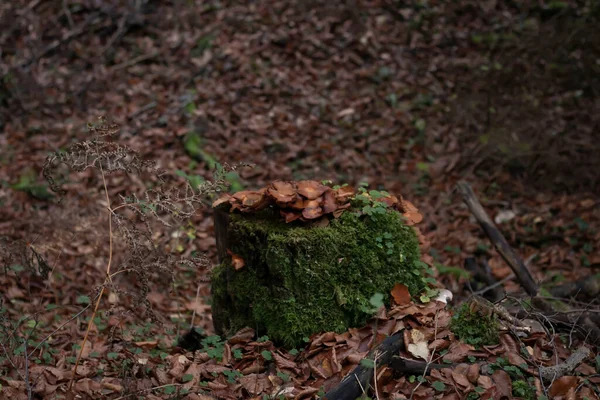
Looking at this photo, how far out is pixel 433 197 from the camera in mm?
7328

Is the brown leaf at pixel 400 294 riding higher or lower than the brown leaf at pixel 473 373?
higher

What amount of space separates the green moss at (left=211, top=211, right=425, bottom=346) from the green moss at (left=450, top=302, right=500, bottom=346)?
14.4 inches

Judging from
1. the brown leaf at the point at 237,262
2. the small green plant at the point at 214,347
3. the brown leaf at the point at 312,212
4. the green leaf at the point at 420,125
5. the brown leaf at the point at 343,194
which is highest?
the brown leaf at the point at 312,212

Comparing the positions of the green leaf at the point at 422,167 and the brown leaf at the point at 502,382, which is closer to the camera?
the brown leaf at the point at 502,382

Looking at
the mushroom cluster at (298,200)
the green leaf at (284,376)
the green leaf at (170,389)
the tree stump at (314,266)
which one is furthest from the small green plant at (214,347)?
the mushroom cluster at (298,200)

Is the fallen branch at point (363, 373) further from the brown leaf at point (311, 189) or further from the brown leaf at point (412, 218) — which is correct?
the brown leaf at point (311, 189)

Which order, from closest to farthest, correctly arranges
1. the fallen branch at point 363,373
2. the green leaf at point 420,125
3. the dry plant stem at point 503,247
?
the fallen branch at point 363,373, the dry plant stem at point 503,247, the green leaf at point 420,125

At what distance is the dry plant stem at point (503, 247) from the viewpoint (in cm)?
489

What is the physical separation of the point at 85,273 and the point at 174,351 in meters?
2.16

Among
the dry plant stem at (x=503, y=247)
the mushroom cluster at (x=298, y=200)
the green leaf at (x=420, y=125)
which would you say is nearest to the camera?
the mushroom cluster at (x=298, y=200)

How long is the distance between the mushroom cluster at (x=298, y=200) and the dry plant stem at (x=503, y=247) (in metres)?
1.82

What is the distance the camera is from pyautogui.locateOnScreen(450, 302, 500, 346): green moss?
323cm

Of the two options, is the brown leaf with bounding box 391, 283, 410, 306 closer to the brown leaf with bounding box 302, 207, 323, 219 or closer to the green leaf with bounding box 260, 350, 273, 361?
the brown leaf with bounding box 302, 207, 323, 219

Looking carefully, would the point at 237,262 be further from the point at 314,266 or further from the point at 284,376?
the point at 284,376
